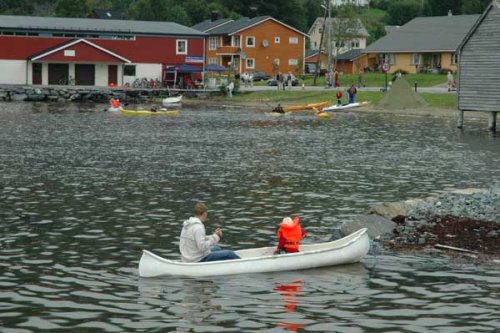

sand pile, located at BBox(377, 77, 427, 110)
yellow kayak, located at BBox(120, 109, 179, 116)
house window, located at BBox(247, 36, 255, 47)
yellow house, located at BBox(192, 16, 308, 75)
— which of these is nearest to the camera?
yellow kayak, located at BBox(120, 109, 179, 116)

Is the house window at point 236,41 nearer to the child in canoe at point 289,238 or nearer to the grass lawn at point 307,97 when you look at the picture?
the grass lawn at point 307,97

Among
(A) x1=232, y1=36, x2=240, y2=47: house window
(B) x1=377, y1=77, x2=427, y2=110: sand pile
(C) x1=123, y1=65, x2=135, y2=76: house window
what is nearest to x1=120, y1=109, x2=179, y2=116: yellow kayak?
(B) x1=377, y1=77, x2=427, y2=110: sand pile

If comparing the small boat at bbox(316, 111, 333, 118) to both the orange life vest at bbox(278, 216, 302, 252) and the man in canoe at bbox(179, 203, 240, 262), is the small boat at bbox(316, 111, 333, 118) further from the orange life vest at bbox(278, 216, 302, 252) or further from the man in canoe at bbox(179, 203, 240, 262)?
the man in canoe at bbox(179, 203, 240, 262)

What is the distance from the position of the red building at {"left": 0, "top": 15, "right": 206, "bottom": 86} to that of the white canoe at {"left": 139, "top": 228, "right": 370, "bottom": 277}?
93376mm

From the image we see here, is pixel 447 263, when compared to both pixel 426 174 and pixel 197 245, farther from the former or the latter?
pixel 426 174

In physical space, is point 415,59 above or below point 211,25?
below

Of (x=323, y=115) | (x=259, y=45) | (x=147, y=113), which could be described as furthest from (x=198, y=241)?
(x=259, y=45)

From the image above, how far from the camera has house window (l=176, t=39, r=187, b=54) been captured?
11850 centimetres

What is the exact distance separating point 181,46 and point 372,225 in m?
97.3

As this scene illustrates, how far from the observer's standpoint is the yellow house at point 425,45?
118 m

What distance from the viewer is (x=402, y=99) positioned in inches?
3292

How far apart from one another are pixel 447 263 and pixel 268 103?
76.7 meters

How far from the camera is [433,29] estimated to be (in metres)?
126

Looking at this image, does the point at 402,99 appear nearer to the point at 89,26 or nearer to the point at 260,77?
the point at 89,26
